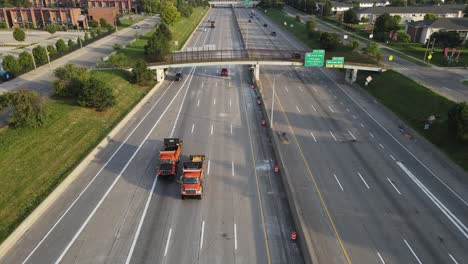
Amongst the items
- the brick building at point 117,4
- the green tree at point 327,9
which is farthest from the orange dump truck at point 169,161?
the brick building at point 117,4

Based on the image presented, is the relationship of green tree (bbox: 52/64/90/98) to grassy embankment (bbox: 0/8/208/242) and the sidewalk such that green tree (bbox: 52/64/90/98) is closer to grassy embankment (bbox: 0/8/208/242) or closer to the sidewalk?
grassy embankment (bbox: 0/8/208/242)

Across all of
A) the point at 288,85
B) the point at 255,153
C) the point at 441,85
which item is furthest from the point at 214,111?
the point at 441,85

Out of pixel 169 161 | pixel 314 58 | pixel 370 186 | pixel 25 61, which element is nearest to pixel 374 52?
pixel 314 58

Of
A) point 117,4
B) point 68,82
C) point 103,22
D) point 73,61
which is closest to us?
point 68,82

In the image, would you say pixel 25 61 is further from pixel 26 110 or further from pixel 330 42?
pixel 330 42

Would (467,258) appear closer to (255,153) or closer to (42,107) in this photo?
(255,153)

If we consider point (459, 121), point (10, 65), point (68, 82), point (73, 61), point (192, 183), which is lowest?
point (192, 183)
